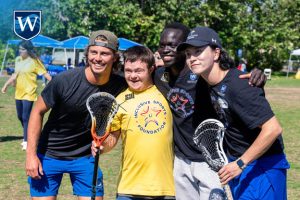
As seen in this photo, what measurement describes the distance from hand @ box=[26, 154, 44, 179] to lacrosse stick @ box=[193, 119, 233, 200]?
4.82 ft

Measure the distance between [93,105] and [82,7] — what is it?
3113 cm

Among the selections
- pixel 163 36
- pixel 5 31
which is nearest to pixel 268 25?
pixel 5 31

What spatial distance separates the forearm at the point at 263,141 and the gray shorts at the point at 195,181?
75cm

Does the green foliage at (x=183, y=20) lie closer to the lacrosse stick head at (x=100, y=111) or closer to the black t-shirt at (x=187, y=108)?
the black t-shirt at (x=187, y=108)

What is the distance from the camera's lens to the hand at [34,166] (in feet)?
15.9

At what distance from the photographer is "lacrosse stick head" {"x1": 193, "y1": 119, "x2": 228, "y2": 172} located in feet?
13.1

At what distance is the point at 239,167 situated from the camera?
3.90 m

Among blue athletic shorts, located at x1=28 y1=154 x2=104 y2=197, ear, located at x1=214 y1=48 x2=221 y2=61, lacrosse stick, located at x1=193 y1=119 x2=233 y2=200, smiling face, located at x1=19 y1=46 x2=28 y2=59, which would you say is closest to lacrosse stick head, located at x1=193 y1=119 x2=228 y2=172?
lacrosse stick, located at x1=193 y1=119 x2=233 y2=200

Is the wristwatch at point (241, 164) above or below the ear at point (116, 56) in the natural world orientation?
below

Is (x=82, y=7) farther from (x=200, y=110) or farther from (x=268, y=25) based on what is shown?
(x=200, y=110)

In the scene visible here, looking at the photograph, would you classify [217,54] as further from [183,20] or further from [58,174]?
[183,20]

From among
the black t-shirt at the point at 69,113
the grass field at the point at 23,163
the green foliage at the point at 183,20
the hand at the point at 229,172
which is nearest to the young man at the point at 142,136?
the black t-shirt at the point at 69,113

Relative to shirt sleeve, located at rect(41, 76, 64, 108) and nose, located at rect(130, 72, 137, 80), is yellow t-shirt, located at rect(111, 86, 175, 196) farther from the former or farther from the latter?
shirt sleeve, located at rect(41, 76, 64, 108)

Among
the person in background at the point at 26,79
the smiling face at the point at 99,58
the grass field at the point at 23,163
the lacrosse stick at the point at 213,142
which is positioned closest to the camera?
the lacrosse stick at the point at 213,142
